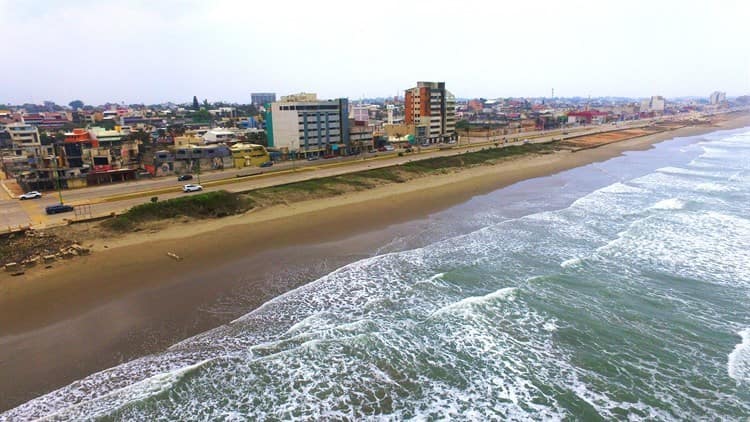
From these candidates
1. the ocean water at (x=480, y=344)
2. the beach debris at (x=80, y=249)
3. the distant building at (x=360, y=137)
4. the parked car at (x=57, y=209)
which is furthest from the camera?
the distant building at (x=360, y=137)

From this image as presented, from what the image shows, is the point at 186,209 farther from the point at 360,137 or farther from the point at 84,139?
the point at 360,137

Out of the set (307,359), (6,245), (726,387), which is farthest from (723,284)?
(6,245)

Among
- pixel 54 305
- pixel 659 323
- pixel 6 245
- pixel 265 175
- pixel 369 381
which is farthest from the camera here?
pixel 265 175

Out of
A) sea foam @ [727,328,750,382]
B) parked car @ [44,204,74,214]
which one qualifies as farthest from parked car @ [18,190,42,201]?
sea foam @ [727,328,750,382]

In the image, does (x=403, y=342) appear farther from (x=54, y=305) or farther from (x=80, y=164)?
(x=80, y=164)

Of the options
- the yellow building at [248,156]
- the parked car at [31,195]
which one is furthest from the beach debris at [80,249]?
the yellow building at [248,156]

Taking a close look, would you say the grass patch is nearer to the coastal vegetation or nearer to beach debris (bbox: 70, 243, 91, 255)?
the coastal vegetation

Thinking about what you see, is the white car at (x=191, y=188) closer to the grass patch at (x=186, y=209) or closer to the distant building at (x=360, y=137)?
the grass patch at (x=186, y=209)
